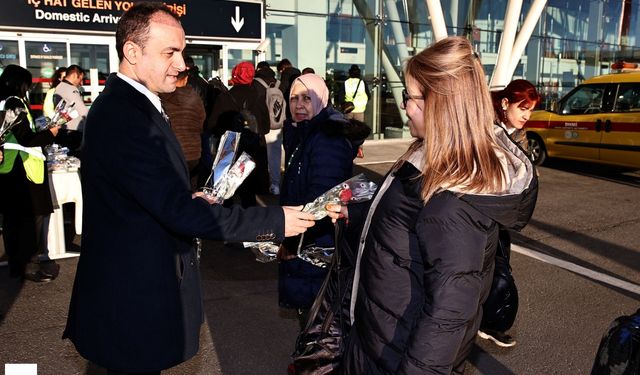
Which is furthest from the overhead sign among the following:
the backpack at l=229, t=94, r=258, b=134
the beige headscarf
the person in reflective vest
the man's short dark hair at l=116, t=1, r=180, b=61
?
the man's short dark hair at l=116, t=1, r=180, b=61

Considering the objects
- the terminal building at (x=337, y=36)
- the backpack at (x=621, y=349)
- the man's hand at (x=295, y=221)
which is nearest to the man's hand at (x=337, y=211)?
the man's hand at (x=295, y=221)

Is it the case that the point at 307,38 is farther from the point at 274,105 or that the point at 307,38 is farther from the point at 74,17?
the point at 274,105

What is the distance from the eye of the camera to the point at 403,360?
5.86ft

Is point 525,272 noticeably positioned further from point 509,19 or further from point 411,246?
point 509,19

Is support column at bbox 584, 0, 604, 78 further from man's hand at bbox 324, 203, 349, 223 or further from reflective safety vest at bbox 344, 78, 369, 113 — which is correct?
man's hand at bbox 324, 203, 349, 223

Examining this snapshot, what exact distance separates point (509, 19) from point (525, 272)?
10305 millimetres

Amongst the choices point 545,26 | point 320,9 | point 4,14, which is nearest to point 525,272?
point 4,14

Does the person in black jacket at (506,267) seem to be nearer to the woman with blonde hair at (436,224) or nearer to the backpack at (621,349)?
the woman with blonde hair at (436,224)

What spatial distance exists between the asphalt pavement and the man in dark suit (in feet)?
5.62

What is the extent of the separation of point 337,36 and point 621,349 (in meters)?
14.8

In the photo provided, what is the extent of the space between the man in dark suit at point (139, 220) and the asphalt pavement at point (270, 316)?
171cm

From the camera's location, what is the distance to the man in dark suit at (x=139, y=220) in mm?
1985

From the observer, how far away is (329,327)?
2.29m

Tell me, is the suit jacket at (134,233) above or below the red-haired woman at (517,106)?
below
